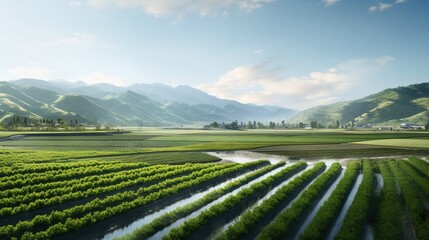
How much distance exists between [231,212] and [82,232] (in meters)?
14.1

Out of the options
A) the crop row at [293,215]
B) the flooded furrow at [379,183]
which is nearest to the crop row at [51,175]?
the crop row at [293,215]

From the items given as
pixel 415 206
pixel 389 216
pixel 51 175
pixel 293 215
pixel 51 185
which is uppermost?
pixel 51 175

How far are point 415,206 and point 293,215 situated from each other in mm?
12798

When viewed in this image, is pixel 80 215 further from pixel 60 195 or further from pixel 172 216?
pixel 172 216

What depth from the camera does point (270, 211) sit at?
32875 millimetres

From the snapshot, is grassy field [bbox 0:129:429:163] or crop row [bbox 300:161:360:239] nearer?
crop row [bbox 300:161:360:239]

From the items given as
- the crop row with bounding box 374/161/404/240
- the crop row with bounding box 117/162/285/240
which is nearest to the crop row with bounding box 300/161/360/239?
the crop row with bounding box 374/161/404/240

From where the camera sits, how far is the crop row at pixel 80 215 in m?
25.8

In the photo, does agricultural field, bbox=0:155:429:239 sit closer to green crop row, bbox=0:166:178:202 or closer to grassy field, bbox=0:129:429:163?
green crop row, bbox=0:166:178:202

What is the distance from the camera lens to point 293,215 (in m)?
30.1

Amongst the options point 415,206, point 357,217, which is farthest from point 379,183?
point 357,217

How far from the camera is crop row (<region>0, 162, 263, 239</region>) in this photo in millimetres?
25837

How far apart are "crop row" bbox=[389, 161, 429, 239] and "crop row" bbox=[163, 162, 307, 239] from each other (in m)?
15.6

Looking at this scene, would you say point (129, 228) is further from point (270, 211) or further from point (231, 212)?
point (270, 211)
